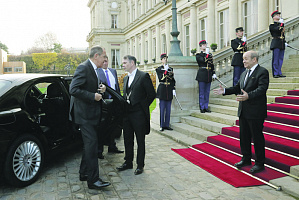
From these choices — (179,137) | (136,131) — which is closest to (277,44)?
(179,137)

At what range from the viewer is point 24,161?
4559 mm

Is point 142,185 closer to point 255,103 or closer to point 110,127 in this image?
point 110,127

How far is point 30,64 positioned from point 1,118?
8735 centimetres

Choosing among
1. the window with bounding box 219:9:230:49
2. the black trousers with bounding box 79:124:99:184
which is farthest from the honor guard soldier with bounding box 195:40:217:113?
the window with bounding box 219:9:230:49

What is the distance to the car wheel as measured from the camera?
169 inches

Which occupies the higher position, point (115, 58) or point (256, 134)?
point (115, 58)

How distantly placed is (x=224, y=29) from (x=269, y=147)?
1755cm

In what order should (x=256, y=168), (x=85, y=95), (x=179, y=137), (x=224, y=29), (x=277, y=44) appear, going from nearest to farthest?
(x=85, y=95) < (x=256, y=168) < (x=179, y=137) < (x=277, y=44) < (x=224, y=29)

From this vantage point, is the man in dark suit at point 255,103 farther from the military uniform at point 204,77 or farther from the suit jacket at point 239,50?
the suit jacket at point 239,50

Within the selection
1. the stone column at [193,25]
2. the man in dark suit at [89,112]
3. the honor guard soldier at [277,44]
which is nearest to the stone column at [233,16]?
the stone column at [193,25]

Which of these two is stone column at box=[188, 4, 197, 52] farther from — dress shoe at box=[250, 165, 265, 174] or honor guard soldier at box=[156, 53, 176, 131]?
dress shoe at box=[250, 165, 265, 174]

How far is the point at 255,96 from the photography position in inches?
189

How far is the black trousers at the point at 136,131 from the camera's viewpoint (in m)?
5.44

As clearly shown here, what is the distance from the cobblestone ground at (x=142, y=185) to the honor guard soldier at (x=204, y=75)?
385cm
